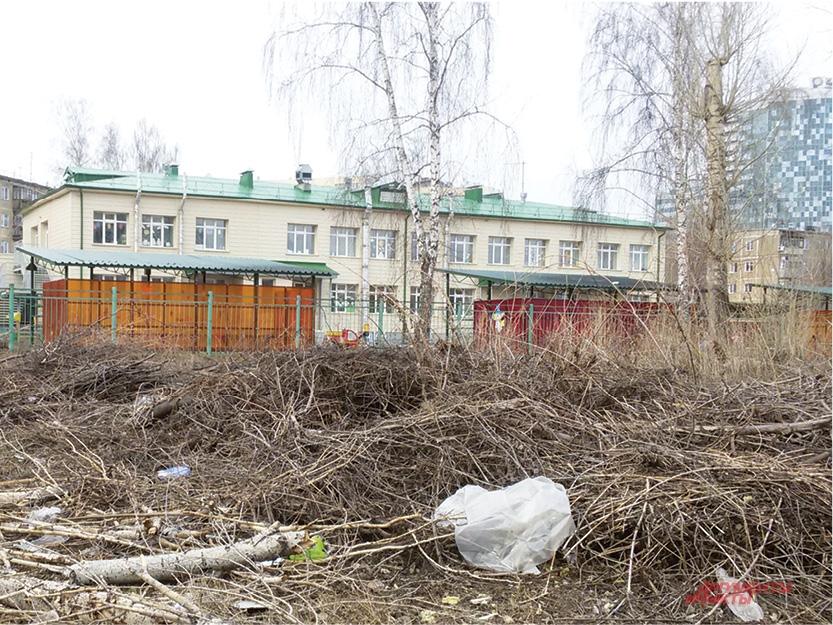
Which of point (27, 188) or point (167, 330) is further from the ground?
point (27, 188)

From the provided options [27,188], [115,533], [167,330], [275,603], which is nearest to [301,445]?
[115,533]

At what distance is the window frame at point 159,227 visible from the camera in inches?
1196

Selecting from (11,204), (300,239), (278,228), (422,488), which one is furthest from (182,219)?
(11,204)

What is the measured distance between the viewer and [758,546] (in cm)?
386

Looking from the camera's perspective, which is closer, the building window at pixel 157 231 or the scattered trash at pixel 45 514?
the scattered trash at pixel 45 514

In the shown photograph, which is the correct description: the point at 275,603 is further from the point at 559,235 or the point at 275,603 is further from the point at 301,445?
the point at 559,235

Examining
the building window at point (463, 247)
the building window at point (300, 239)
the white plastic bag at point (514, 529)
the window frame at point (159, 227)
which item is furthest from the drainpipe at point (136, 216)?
the white plastic bag at point (514, 529)

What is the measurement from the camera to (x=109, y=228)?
30.0 metres

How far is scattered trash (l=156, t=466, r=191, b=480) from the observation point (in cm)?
522

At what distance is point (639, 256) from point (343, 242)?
1484 cm

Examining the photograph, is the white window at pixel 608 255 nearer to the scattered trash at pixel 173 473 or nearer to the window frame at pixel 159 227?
the window frame at pixel 159 227

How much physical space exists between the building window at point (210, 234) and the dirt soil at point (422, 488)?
984 inches

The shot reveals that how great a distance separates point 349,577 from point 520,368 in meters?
3.14

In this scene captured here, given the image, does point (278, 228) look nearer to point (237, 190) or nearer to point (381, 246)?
point (237, 190)
